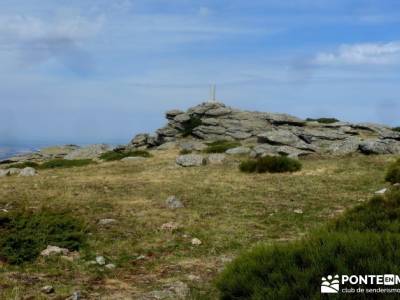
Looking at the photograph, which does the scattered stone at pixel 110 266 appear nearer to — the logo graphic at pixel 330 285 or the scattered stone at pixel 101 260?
the scattered stone at pixel 101 260

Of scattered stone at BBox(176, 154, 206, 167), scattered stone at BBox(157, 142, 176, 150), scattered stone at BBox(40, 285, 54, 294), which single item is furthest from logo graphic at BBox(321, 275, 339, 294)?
scattered stone at BBox(157, 142, 176, 150)

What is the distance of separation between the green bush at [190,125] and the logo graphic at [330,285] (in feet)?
156

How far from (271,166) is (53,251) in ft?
57.2

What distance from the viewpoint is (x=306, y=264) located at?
24.9 ft

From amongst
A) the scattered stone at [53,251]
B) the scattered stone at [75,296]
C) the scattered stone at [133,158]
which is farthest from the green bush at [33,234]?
the scattered stone at [133,158]

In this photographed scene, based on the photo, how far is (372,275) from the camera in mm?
6672

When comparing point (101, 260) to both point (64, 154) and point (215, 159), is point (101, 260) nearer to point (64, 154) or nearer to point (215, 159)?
point (215, 159)

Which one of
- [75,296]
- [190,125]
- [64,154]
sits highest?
[75,296]

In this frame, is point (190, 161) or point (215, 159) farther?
point (215, 159)

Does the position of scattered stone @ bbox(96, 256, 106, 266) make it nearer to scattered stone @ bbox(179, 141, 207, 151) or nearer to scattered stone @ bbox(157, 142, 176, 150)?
scattered stone @ bbox(179, 141, 207, 151)

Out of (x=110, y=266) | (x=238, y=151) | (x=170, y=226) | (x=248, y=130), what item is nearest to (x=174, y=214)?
(x=170, y=226)

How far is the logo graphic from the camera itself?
6544 millimetres

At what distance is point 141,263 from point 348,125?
149 feet

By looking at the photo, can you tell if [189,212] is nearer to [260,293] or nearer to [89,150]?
[260,293]
